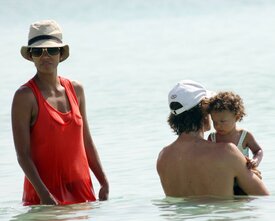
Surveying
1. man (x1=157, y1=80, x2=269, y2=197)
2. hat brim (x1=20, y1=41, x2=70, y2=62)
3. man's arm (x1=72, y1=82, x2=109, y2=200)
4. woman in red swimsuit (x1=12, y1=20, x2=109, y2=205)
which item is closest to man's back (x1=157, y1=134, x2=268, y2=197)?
man (x1=157, y1=80, x2=269, y2=197)

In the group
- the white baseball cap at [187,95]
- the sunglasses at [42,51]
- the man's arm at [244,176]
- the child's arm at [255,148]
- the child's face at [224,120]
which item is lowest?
the man's arm at [244,176]

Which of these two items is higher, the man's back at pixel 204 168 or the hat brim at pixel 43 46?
the hat brim at pixel 43 46

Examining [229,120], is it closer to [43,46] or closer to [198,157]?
[198,157]

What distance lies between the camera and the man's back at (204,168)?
6730mm

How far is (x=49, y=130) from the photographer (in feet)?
22.4

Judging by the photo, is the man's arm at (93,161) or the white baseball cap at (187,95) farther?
the man's arm at (93,161)

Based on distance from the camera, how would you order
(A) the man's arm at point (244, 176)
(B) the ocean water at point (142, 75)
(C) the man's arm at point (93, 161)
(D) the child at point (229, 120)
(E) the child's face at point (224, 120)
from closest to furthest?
1. (A) the man's arm at point (244, 176)
2. (D) the child at point (229, 120)
3. (E) the child's face at point (224, 120)
4. (C) the man's arm at point (93, 161)
5. (B) the ocean water at point (142, 75)

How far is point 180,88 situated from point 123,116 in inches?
318

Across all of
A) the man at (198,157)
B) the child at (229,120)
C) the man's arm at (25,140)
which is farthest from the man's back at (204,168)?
the man's arm at (25,140)

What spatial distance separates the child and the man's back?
0.10 meters

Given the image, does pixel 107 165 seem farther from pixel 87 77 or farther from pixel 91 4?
pixel 91 4

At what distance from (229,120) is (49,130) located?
1.13 metres

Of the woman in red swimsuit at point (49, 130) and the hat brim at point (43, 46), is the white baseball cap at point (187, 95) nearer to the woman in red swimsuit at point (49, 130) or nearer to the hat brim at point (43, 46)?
the woman in red swimsuit at point (49, 130)

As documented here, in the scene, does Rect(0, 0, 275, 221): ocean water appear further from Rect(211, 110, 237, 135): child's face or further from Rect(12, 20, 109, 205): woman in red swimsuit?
Rect(211, 110, 237, 135): child's face
